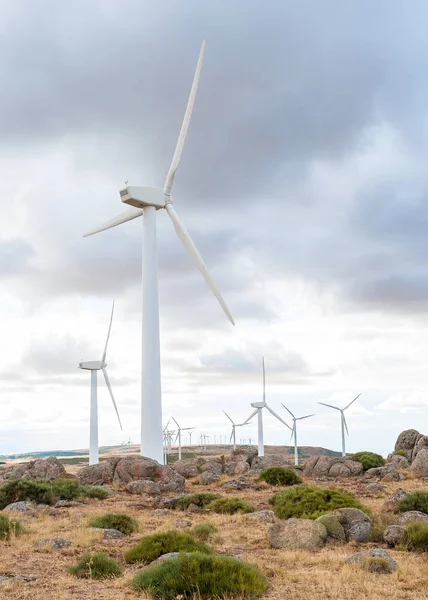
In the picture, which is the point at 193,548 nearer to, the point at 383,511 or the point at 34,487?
the point at 383,511

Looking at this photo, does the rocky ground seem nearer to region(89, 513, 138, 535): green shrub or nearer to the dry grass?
the dry grass

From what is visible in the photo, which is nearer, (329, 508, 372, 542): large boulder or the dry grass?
the dry grass

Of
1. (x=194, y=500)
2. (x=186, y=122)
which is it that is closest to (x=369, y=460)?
(x=194, y=500)

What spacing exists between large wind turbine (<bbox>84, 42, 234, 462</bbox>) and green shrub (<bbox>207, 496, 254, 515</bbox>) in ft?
67.3

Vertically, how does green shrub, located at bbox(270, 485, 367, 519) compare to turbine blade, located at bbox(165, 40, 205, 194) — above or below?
below

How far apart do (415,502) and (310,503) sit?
201 inches

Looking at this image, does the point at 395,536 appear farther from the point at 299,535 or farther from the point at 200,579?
the point at 200,579

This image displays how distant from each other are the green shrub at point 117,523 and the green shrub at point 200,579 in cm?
1065

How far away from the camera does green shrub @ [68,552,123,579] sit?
20266 millimetres

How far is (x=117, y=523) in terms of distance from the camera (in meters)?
29.6

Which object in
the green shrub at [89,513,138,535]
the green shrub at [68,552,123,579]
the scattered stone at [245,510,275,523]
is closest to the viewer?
the green shrub at [68,552,123,579]

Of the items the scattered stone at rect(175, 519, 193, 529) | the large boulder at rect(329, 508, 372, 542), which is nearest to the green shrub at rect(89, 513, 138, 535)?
the scattered stone at rect(175, 519, 193, 529)

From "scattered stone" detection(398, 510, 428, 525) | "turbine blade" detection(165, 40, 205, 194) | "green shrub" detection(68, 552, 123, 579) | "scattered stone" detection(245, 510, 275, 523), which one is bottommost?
"scattered stone" detection(245, 510, 275, 523)

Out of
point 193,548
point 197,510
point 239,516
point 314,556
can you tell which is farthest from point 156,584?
point 197,510
